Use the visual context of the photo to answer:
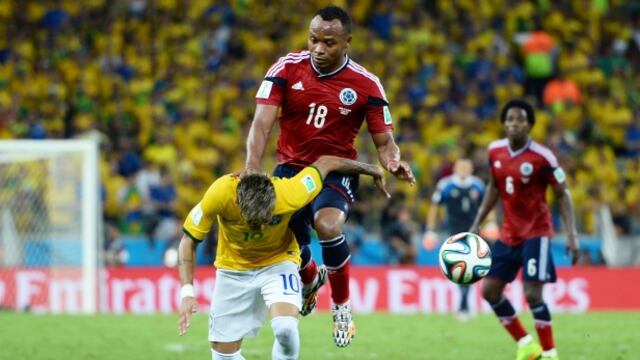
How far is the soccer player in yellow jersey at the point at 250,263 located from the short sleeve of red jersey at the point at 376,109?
88 cm

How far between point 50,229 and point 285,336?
11.3 m

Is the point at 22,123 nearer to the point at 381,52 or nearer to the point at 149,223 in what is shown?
the point at 149,223

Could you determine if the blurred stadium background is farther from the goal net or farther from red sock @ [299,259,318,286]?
red sock @ [299,259,318,286]

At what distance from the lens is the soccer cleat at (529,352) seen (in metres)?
11.6

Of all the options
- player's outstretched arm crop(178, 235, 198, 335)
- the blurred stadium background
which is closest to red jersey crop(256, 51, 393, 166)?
player's outstretched arm crop(178, 235, 198, 335)

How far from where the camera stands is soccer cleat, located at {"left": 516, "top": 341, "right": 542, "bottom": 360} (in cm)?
1159

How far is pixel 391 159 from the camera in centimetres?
953

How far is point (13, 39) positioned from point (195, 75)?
3.61 metres

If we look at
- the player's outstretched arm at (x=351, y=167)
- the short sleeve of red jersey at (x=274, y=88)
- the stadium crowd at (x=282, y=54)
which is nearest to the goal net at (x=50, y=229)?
the stadium crowd at (x=282, y=54)

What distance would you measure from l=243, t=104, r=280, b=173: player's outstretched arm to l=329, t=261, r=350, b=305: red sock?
3.49 ft

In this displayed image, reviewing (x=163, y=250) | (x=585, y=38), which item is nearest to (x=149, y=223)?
(x=163, y=250)

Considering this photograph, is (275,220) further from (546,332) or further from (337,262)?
(546,332)

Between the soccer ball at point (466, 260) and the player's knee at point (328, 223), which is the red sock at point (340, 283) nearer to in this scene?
the player's knee at point (328, 223)

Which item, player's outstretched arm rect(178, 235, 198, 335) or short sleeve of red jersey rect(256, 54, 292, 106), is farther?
short sleeve of red jersey rect(256, 54, 292, 106)
